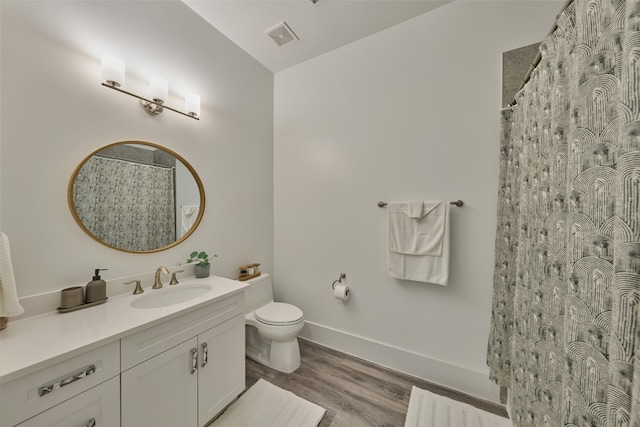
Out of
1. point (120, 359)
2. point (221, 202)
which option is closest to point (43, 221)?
point (120, 359)

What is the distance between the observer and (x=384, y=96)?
1.87 metres

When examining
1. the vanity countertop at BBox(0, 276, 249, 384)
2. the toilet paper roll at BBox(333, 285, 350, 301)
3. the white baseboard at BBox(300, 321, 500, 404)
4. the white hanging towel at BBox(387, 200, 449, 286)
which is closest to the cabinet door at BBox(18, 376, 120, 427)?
the vanity countertop at BBox(0, 276, 249, 384)

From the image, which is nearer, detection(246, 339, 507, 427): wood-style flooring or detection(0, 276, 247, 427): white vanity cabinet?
detection(0, 276, 247, 427): white vanity cabinet

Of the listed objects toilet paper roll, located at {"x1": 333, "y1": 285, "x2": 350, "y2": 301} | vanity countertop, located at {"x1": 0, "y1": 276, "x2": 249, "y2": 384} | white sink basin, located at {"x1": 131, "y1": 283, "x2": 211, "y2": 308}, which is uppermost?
vanity countertop, located at {"x1": 0, "y1": 276, "x2": 249, "y2": 384}

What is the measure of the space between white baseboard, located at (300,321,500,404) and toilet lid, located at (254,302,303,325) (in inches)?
17.0

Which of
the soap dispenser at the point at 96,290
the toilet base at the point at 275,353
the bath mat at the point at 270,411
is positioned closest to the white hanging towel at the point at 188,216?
the soap dispenser at the point at 96,290

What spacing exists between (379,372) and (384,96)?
2.24 m

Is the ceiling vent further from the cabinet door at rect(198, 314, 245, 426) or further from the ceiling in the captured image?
the cabinet door at rect(198, 314, 245, 426)

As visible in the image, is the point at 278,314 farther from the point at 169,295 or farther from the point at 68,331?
the point at 68,331

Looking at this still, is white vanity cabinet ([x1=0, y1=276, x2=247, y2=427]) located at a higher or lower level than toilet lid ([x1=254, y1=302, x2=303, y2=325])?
higher

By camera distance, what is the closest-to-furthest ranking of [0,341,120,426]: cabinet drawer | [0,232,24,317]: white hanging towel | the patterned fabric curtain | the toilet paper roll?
1. the patterned fabric curtain
2. [0,341,120,426]: cabinet drawer
3. [0,232,24,317]: white hanging towel
4. the toilet paper roll

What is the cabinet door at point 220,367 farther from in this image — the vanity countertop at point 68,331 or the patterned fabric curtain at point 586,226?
the patterned fabric curtain at point 586,226

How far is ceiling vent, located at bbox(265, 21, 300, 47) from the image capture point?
1832 millimetres

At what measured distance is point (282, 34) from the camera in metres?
1.91
